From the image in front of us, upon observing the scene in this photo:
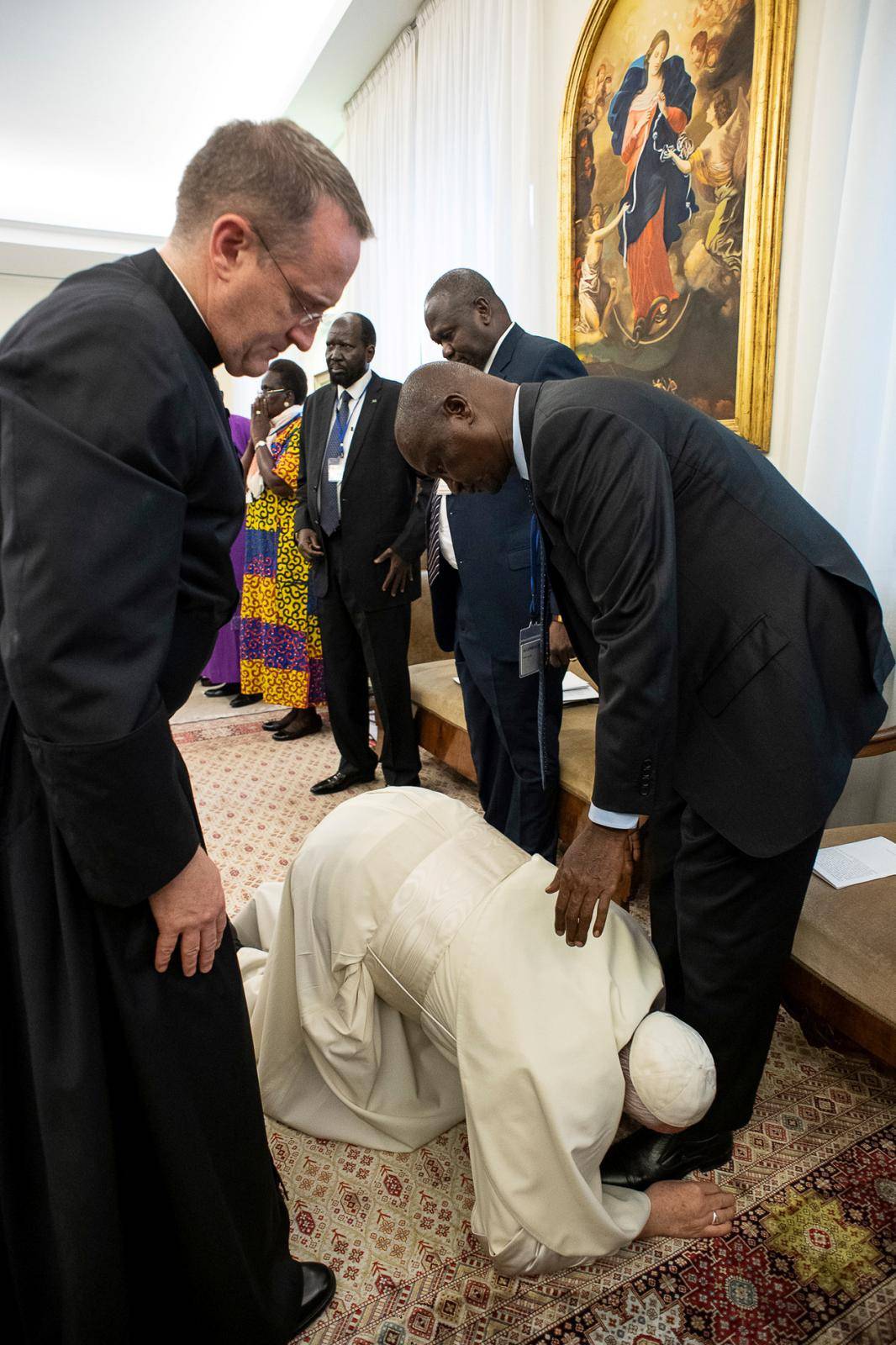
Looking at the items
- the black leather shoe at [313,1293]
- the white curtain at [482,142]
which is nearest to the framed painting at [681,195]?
the white curtain at [482,142]

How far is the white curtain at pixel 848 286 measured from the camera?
7.14 ft

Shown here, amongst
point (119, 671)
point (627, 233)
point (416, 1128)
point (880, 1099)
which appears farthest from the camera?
point (627, 233)

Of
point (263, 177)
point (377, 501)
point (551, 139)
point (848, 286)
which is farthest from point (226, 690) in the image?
point (263, 177)

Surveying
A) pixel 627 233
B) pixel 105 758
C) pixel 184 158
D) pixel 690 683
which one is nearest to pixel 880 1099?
pixel 690 683

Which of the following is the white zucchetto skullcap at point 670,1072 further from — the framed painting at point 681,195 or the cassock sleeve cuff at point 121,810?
the framed painting at point 681,195

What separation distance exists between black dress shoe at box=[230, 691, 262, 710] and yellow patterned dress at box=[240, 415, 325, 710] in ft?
1.74

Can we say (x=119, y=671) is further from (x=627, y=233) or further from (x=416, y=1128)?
(x=627, y=233)

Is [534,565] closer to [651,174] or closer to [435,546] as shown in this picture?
[435,546]

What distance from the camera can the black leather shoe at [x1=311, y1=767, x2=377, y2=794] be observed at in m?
3.54

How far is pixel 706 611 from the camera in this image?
135 cm

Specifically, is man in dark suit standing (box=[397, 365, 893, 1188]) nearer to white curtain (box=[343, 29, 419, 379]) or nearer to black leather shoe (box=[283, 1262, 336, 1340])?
black leather shoe (box=[283, 1262, 336, 1340])

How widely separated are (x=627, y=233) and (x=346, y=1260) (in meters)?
3.44

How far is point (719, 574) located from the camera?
1334 millimetres

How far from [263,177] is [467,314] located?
1.44 m
